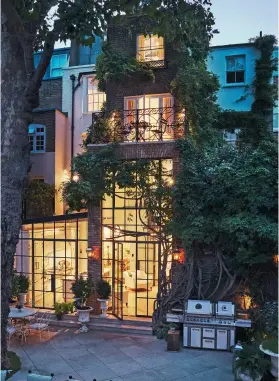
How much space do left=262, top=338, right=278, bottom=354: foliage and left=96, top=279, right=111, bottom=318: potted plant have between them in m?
5.61

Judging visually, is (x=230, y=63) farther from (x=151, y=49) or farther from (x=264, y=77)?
(x=151, y=49)

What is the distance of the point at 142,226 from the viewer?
505 inches

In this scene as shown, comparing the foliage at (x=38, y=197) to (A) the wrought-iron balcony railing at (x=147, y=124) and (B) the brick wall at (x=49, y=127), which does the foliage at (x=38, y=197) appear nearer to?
(B) the brick wall at (x=49, y=127)

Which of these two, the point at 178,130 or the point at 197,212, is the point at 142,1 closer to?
the point at 178,130

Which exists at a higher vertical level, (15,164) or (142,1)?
(142,1)

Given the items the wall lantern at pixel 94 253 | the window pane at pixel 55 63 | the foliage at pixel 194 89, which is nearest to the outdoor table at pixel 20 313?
the wall lantern at pixel 94 253

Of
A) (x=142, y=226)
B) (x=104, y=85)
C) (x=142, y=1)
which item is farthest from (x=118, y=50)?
(x=142, y=226)

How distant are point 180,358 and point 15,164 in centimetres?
641

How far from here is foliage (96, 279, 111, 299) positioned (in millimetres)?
12461

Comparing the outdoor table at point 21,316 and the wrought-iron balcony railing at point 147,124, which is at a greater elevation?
the wrought-iron balcony railing at point 147,124

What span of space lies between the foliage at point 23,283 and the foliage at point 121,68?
7.56 m

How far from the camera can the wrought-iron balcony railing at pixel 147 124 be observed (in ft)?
42.6

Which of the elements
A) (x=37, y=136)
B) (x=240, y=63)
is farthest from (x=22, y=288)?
(x=240, y=63)

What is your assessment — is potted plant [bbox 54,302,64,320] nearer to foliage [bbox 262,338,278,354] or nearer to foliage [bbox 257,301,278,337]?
foliage [bbox 257,301,278,337]
